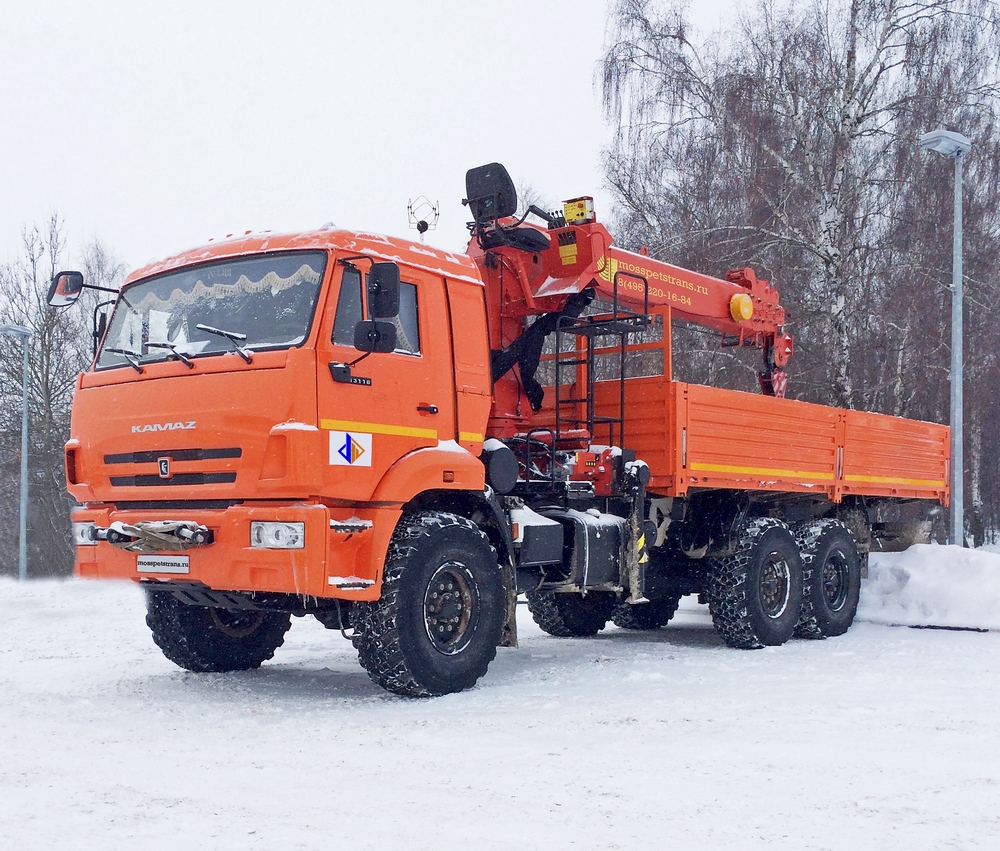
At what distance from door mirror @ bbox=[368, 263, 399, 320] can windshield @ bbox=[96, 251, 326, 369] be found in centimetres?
37

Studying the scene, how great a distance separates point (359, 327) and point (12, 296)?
30926 mm

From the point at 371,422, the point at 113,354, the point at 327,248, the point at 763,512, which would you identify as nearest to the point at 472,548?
the point at 371,422

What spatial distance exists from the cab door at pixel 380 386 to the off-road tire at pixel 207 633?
6.76ft

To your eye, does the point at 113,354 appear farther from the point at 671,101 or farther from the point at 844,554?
the point at 671,101

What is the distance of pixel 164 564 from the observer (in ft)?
23.1

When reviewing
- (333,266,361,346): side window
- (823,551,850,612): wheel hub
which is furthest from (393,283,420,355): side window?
(823,551,850,612): wheel hub

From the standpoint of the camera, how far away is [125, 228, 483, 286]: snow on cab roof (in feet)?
23.9

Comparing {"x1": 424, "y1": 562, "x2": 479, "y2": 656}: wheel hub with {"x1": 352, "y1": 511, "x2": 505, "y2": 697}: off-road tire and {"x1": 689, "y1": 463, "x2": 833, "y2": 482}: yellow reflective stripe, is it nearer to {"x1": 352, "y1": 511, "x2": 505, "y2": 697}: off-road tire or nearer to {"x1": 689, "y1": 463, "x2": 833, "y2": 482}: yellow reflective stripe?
{"x1": 352, "y1": 511, "x2": 505, "y2": 697}: off-road tire

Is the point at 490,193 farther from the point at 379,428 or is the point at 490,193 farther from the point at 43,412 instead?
the point at 43,412

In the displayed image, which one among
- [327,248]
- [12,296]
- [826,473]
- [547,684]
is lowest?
[547,684]

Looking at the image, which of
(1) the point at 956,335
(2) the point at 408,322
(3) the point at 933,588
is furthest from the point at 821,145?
(2) the point at 408,322

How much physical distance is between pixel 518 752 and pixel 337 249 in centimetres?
332

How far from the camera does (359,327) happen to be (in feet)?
22.8

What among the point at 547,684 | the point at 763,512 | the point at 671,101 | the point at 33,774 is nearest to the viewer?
the point at 33,774
